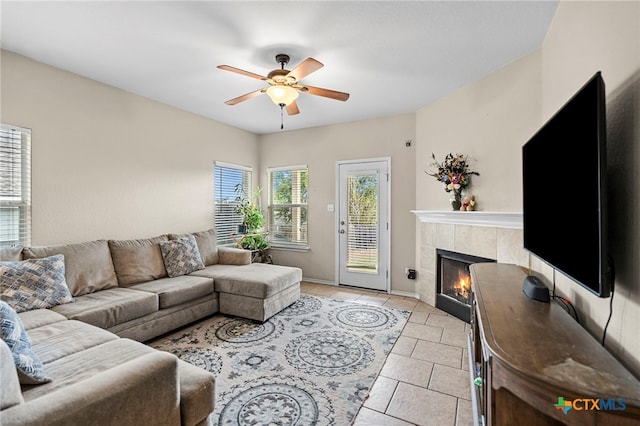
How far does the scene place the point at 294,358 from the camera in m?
2.45

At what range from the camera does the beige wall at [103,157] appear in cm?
269

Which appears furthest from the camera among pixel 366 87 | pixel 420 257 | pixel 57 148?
pixel 420 257

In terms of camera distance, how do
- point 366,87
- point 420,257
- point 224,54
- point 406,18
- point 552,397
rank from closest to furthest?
1. point 552,397
2. point 406,18
3. point 224,54
4. point 366,87
5. point 420,257

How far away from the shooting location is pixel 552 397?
828mm

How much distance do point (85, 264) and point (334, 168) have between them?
3404 mm

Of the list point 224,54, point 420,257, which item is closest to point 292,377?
point 420,257

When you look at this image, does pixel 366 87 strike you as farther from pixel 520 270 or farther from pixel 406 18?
pixel 520 270

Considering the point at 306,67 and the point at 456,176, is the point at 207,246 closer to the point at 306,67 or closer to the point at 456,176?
the point at 306,67

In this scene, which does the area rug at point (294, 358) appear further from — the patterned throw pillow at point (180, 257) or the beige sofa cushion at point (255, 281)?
the patterned throw pillow at point (180, 257)

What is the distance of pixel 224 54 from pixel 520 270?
3.10m

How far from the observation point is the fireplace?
3225 millimetres

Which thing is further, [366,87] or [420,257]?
[420,257]

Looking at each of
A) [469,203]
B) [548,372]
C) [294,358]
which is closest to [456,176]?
[469,203]

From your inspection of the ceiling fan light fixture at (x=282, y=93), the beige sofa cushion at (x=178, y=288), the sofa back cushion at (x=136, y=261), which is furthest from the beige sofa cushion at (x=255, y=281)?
the ceiling fan light fixture at (x=282, y=93)
